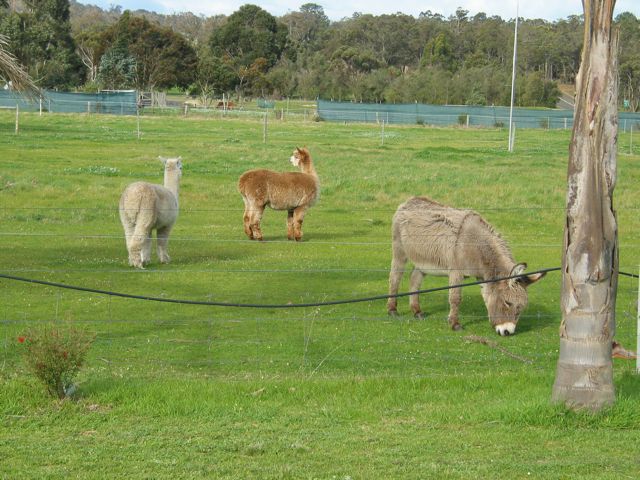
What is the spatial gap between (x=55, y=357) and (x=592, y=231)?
4.44 metres

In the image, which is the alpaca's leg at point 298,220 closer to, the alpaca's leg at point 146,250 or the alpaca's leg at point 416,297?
the alpaca's leg at point 146,250

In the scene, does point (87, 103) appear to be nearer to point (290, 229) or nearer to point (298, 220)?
point (290, 229)

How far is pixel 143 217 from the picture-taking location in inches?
631

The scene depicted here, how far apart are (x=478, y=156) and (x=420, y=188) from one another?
35.3ft

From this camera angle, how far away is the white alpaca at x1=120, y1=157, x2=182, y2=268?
15953mm

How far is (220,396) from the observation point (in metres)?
8.32

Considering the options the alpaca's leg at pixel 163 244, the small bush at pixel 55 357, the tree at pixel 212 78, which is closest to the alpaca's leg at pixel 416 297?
the alpaca's leg at pixel 163 244

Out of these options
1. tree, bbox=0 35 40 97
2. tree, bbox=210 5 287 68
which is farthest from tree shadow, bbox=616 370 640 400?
tree, bbox=210 5 287 68

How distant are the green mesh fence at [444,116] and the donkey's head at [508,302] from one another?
184ft

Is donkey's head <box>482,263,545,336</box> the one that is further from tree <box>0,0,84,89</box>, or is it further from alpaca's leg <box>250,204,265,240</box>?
tree <box>0,0,84,89</box>

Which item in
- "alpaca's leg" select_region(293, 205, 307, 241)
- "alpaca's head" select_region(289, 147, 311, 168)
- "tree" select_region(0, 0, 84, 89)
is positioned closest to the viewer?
"alpaca's leg" select_region(293, 205, 307, 241)

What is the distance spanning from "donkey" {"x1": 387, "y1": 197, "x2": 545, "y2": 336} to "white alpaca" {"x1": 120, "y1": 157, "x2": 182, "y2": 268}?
4.92m

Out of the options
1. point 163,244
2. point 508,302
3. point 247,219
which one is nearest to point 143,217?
point 163,244

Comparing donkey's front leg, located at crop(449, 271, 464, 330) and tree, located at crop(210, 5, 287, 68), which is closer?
donkey's front leg, located at crop(449, 271, 464, 330)
